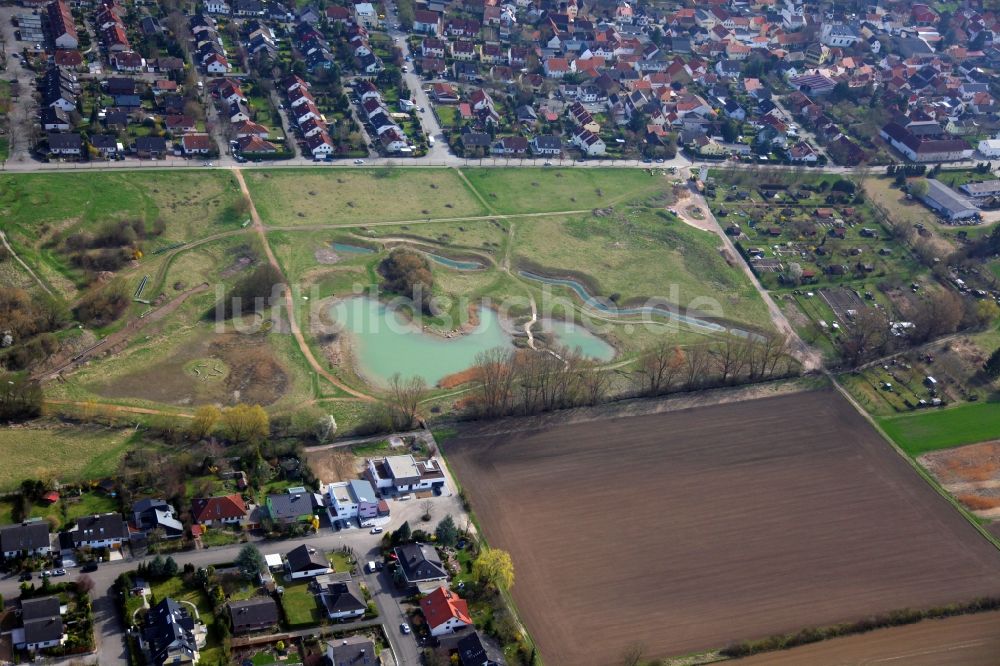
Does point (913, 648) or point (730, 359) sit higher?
point (730, 359)

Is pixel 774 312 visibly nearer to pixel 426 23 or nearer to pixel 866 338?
pixel 866 338

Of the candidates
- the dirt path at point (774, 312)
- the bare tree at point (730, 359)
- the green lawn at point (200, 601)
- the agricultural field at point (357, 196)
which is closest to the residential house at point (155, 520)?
the green lawn at point (200, 601)

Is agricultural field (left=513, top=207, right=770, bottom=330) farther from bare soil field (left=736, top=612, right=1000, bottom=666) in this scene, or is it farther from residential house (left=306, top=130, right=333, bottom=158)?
bare soil field (left=736, top=612, right=1000, bottom=666)

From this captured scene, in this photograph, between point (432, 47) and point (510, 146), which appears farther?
point (432, 47)

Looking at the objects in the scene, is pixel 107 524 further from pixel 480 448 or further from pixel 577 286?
pixel 577 286

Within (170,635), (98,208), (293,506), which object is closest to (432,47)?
(98,208)

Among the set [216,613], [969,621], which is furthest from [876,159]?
[216,613]

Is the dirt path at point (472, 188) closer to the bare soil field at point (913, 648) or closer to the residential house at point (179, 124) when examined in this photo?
the residential house at point (179, 124)
